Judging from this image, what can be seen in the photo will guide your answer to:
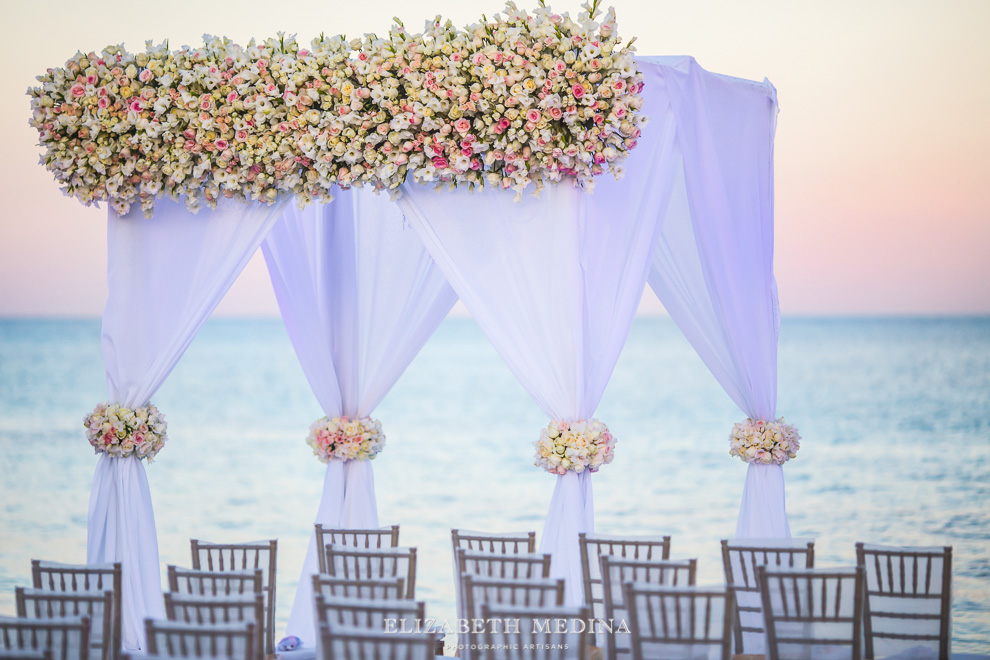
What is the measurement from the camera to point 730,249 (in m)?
5.58

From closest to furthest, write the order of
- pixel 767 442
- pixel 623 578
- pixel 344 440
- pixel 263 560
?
pixel 623 578 < pixel 263 560 < pixel 767 442 < pixel 344 440

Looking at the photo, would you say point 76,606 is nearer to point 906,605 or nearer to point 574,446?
point 574,446

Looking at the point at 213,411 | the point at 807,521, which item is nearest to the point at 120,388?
the point at 807,521

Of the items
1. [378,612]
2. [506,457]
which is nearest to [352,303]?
[378,612]

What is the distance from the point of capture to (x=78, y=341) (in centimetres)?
3953

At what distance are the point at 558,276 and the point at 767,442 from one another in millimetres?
1519

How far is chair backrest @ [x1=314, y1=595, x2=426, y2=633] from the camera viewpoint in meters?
3.33

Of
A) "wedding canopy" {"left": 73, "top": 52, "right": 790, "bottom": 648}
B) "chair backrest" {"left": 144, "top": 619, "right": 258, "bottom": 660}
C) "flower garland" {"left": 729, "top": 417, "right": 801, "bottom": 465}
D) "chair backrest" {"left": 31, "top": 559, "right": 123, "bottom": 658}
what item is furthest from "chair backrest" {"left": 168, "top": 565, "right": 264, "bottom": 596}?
"flower garland" {"left": 729, "top": 417, "right": 801, "bottom": 465}

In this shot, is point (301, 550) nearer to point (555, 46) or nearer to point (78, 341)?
point (555, 46)

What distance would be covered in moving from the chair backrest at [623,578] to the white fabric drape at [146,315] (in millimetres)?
2737

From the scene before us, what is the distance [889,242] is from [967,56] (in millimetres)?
6945

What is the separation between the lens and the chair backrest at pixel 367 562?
4391mm

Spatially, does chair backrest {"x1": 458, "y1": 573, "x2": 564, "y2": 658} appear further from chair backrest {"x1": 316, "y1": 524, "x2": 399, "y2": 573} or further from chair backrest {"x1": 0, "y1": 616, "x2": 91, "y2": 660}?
chair backrest {"x1": 0, "y1": 616, "x2": 91, "y2": 660}

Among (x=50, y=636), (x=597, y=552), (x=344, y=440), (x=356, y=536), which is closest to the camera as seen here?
(x=50, y=636)
